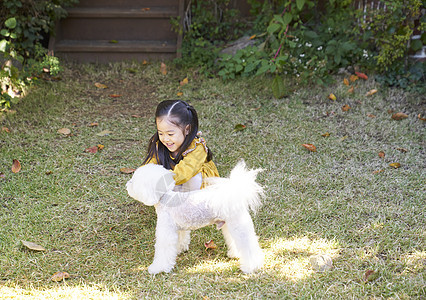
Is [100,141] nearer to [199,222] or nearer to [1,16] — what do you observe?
[199,222]

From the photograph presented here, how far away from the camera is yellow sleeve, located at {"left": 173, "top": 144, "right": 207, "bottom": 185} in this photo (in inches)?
90.9

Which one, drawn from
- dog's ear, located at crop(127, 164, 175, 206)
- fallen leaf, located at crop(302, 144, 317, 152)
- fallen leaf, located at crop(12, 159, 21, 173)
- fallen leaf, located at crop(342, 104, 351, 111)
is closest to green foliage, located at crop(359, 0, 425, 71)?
fallen leaf, located at crop(342, 104, 351, 111)

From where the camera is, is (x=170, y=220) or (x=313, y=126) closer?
(x=170, y=220)

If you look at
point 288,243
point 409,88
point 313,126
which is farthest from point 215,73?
point 288,243

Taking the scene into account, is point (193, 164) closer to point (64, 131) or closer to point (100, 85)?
point (64, 131)

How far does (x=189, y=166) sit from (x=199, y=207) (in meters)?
0.23

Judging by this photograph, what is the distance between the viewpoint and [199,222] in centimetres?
229

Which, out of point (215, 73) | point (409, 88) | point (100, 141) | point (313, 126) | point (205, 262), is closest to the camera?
point (205, 262)

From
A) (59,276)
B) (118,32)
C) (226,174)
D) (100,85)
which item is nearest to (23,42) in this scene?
(100,85)

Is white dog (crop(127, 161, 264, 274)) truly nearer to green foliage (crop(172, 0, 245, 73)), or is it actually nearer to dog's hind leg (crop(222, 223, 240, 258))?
dog's hind leg (crop(222, 223, 240, 258))

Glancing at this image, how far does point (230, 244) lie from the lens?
8.10ft

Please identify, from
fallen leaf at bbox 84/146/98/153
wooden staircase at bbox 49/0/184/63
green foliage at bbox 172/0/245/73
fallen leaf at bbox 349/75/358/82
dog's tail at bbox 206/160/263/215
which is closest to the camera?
dog's tail at bbox 206/160/263/215

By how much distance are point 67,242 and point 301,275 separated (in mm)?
1354

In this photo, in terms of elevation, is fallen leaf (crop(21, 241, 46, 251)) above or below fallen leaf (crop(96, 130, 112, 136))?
below
